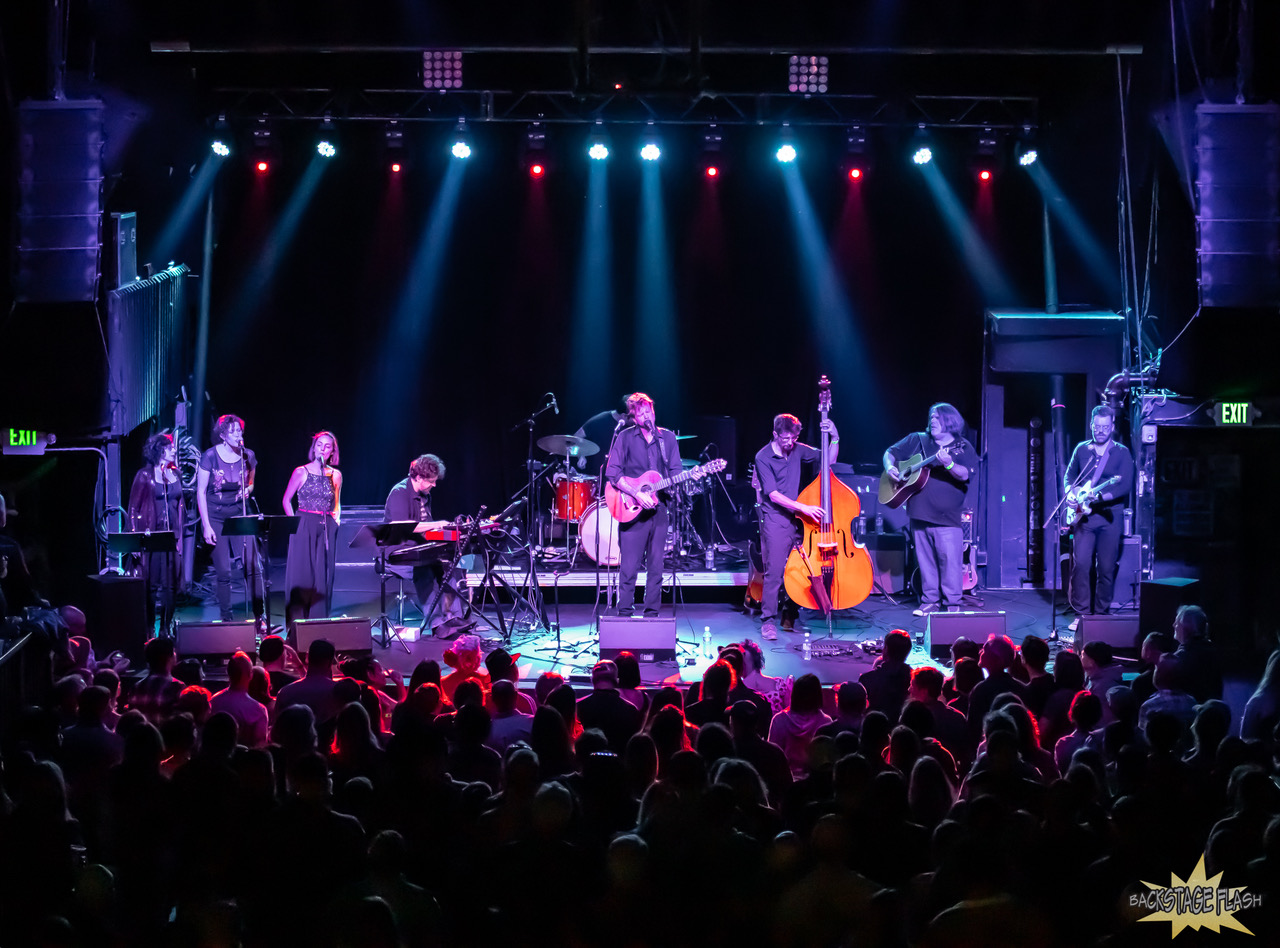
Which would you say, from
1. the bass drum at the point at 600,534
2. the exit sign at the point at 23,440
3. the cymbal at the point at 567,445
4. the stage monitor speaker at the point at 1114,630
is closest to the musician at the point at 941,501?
the stage monitor speaker at the point at 1114,630

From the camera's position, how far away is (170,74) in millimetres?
13453

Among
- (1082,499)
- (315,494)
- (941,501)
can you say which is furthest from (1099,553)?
(315,494)

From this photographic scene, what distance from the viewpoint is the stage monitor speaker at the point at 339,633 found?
9.63 metres

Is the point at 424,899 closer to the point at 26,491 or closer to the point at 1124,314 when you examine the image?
the point at 26,491

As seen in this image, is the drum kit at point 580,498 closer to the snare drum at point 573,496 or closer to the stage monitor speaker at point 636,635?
the snare drum at point 573,496

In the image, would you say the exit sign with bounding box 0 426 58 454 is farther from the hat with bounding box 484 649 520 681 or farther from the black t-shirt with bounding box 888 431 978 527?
the black t-shirt with bounding box 888 431 978 527

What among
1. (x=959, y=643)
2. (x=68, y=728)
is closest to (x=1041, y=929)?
(x=959, y=643)

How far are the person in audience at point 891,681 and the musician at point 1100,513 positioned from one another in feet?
15.6

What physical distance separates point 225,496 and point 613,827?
786 cm

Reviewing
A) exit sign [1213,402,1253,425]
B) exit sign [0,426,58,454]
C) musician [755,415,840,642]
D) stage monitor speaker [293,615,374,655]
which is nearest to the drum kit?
musician [755,415,840,642]

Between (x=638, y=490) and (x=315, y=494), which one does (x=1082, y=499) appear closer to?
(x=638, y=490)

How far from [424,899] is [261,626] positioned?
25.0 feet

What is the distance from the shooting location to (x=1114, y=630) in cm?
1009

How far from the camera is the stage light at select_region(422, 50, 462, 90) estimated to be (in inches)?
510
